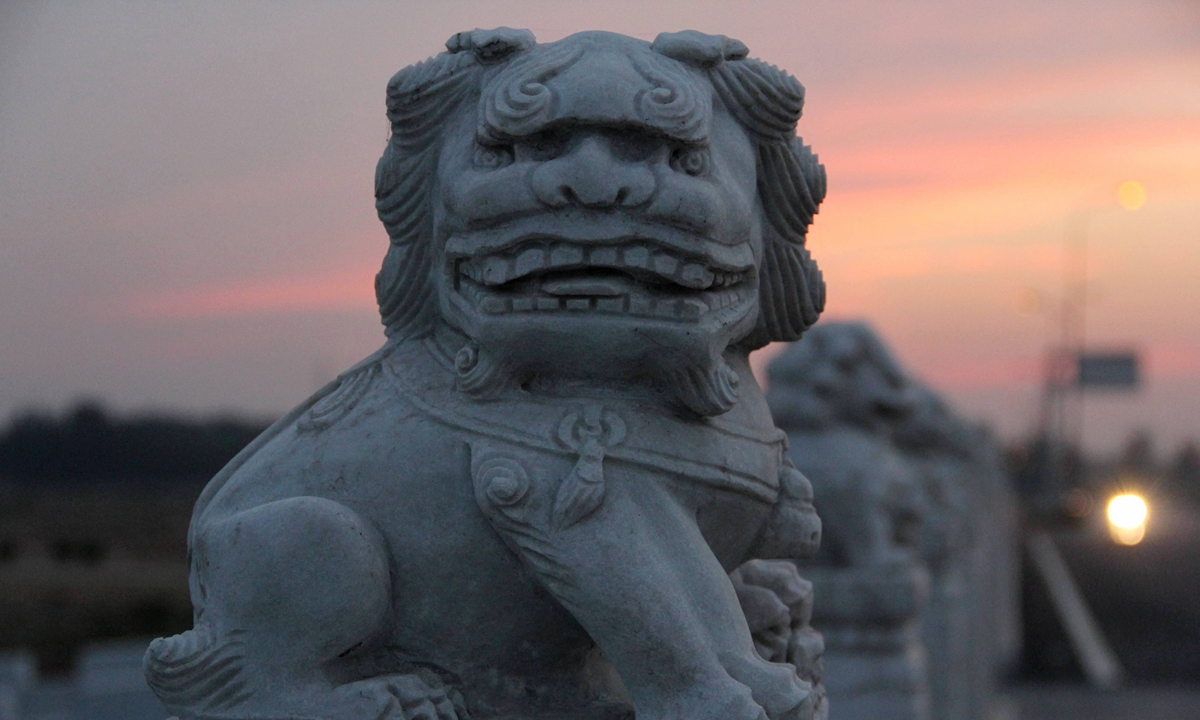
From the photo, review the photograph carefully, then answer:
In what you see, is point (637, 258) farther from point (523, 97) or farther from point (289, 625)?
point (289, 625)

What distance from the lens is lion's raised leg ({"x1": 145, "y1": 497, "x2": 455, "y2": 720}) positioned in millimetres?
2812

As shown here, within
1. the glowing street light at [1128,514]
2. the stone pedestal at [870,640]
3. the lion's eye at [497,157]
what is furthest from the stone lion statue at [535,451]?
the glowing street light at [1128,514]

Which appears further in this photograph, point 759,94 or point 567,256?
point 759,94

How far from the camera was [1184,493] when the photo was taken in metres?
70.8

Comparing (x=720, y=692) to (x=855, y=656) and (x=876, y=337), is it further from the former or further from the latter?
(x=876, y=337)

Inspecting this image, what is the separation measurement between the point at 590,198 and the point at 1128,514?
804cm

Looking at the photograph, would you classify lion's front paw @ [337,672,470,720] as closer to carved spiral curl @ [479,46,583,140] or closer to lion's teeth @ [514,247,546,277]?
lion's teeth @ [514,247,546,277]

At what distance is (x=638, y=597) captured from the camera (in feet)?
9.12

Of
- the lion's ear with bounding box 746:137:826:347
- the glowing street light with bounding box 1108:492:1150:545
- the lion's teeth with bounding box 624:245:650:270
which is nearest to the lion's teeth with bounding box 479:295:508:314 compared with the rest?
the lion's teeth with bounding box 624:245:650:270

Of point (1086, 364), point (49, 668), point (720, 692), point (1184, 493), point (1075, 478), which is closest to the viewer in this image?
point (720, 692)

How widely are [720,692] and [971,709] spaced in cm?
894

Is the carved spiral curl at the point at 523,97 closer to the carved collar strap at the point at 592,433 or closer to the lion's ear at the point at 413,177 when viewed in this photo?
the lion's ear at the point at 413,177

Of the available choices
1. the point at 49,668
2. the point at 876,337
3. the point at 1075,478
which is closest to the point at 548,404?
the point at 876,337

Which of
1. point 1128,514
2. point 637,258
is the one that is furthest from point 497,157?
point 1128,514
